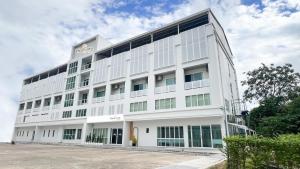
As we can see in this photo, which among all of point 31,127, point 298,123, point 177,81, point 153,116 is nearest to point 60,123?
point 31,127

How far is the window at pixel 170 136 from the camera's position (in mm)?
22736

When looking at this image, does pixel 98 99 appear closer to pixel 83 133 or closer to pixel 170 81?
pixel 83 133

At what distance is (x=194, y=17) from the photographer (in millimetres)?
25453

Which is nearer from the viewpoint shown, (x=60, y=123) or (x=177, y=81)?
(x=177, y=81)

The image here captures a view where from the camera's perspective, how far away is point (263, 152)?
620cm

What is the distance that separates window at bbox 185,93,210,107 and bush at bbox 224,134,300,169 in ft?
47.8

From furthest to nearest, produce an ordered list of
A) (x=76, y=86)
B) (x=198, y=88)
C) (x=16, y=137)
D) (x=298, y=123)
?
(x=16, y=137)
(x=76, y=86)
(x=198, y=88)
(x=298, y=123)

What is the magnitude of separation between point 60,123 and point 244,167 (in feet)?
123

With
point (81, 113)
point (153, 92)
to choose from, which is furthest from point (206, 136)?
point (81, 113)

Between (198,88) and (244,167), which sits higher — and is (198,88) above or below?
above

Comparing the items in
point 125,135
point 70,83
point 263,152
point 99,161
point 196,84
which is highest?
point 70,83

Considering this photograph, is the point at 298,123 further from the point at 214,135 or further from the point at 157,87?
the point at 157,87

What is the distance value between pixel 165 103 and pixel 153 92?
2.46 metres

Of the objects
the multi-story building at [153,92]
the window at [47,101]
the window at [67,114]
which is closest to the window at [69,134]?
the multi-story building at [153,92]
